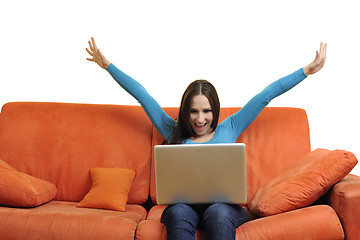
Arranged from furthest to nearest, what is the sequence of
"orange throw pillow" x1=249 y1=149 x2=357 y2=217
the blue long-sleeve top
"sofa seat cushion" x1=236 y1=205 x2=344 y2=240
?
the blue long-sleeve top, "orange throw pillow" x1=249 y1=149 x2=357 y2=217, "sofa seat cushion" x1=236 y1=205 x2=344 y2=240

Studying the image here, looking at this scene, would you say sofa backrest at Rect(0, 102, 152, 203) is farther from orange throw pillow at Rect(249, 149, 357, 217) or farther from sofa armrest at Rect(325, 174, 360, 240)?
sofa armrest at Rect(325, 174, 360, 240)

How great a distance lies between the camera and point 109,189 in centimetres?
259

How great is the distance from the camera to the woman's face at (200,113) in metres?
2.47

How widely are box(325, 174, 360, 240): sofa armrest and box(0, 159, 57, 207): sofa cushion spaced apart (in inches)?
60.4

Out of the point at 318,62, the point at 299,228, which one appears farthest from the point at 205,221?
the point at 318,62

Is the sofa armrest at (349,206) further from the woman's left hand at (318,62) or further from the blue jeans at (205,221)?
the woman's left hand at (318,62)

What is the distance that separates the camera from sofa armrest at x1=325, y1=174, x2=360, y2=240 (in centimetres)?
207

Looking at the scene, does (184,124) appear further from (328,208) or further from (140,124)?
(328,208)

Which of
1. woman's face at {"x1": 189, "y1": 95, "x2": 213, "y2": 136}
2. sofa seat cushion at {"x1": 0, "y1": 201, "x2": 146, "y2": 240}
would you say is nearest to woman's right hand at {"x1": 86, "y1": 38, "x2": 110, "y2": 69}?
woman's face at {"x1": 189, "y1": 95, "x2": 213, "y2": 136}

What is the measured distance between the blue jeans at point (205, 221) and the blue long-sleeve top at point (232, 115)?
53 cm

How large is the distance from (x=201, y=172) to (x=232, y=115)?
2.70 feet

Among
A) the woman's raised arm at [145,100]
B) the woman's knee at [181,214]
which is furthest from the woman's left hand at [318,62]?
the woman's knee at [181,214]

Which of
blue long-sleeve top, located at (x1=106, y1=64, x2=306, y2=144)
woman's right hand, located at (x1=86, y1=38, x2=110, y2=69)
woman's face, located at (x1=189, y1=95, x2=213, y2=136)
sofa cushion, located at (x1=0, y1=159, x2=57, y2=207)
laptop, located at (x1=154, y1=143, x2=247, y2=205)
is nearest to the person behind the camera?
laptop, located at (x1=154, y1=143, x2=247, y2=205)

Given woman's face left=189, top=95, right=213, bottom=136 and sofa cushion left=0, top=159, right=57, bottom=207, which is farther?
woman's face left=189, top=95, right=213, bottom=136
